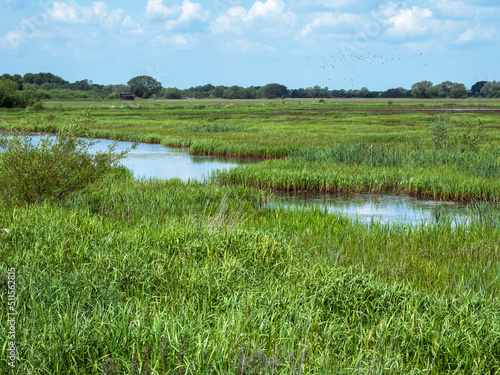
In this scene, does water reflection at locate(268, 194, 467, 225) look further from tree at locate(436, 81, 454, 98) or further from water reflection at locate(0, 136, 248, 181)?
tree at locate(436, 81, 454, 98)

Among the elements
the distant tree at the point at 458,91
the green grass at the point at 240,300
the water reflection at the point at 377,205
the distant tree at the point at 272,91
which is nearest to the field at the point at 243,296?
the green grass at the point at 240,300

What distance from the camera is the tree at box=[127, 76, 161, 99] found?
174m

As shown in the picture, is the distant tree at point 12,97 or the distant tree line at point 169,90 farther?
the distant tree line at point 169,90

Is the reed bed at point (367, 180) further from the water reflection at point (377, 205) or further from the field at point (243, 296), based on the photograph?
the field at point (243, 296)

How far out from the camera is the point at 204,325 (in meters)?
5.10

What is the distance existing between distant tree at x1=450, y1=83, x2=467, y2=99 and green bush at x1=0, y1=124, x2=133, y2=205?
175159 millimetres

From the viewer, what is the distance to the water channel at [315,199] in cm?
1404

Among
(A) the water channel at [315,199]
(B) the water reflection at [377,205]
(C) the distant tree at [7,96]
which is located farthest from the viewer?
(C) the distant tree at [7,96]

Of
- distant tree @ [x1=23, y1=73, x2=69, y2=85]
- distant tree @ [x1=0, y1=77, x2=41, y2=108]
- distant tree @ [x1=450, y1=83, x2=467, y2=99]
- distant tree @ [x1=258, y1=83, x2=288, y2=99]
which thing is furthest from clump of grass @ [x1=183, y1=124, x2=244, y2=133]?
distant tree @ [x1=23, y1=73, x2=69, y2=85]

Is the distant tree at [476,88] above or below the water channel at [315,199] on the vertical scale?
above

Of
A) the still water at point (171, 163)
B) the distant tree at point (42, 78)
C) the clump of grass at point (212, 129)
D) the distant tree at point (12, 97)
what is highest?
the distant tree at point (42, 78)

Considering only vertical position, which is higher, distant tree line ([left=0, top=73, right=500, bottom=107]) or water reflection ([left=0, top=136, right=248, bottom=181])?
distant tree line ([left=0, top=73, right=500, bottom=107])

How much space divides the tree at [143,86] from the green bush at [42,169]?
550ft

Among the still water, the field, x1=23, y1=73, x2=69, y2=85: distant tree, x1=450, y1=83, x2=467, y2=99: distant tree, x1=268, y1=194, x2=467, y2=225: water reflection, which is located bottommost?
x1=268, y1=194, x2=467, y2=225: water reflection
